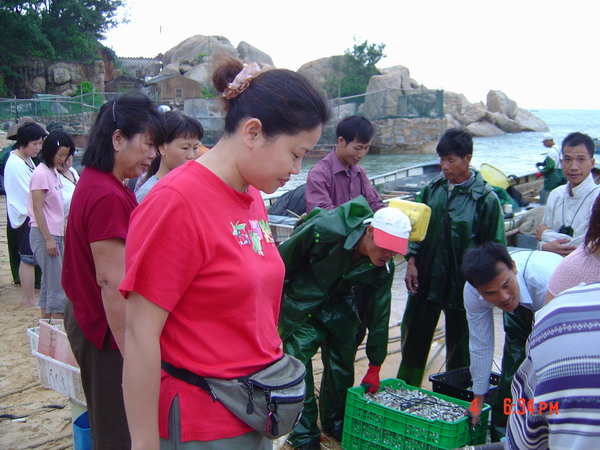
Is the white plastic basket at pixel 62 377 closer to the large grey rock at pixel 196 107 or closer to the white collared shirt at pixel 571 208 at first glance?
the white collared shirt at pixel 571 208

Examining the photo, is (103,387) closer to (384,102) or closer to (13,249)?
(13,249)

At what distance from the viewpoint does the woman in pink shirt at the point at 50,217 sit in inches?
203

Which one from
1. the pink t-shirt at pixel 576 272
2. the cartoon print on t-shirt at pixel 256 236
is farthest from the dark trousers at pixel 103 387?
the pink t-shirt at pixel 576 272

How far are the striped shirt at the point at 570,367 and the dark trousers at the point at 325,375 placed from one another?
2199 mm

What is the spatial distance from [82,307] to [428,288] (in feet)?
9.15

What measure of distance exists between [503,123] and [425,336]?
208 ft

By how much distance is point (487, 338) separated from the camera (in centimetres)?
357

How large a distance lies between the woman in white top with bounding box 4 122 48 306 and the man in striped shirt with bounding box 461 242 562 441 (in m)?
4.62

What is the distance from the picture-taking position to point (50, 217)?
17.6ft

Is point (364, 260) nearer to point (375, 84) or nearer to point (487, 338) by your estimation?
point (487, 338)

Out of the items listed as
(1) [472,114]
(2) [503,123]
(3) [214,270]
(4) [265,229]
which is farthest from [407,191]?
(2) [503,123]

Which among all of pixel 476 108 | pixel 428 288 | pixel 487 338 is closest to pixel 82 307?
pixel 487 338

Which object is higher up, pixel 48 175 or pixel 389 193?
pixel 48 175

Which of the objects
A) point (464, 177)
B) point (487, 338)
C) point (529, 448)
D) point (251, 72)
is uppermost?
point (251, 72)
